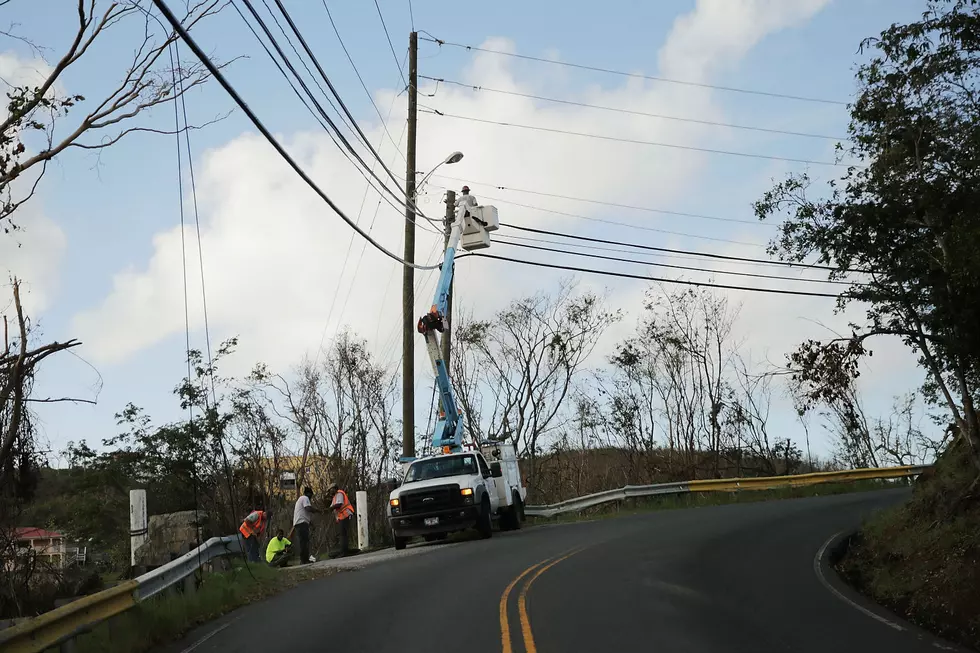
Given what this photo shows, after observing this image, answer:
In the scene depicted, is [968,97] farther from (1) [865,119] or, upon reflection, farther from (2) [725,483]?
(2) [725,483]

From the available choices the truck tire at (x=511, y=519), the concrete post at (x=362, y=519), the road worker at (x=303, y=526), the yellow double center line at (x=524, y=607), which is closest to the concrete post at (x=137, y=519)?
the road worker at (x=303, y=526)

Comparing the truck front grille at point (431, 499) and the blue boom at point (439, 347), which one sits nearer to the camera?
the truck front grille at point (431, 499)

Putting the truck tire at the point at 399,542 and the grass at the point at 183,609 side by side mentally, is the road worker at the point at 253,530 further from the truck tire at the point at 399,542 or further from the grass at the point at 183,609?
the truck tire at the point at 399,542

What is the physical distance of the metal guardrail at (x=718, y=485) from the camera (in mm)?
34031

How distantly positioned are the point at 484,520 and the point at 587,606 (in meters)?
12.0

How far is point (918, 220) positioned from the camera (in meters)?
16.0

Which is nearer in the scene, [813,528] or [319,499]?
[813,528]

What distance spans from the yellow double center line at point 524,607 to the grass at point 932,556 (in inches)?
183

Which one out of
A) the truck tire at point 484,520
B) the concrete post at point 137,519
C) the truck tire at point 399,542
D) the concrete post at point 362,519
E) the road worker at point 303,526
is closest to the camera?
the concrete post at point 137,519

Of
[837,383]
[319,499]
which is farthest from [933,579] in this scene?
[319,499]

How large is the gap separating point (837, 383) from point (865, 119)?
4.65m

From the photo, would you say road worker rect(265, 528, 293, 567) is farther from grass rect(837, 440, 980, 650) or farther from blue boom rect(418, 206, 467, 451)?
grass rect(837, 440, 980, 650)

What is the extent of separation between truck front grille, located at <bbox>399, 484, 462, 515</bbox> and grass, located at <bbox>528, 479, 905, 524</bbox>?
10425 millimetres

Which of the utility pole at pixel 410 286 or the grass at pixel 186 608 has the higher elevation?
the utility pole at pixel 410 286
